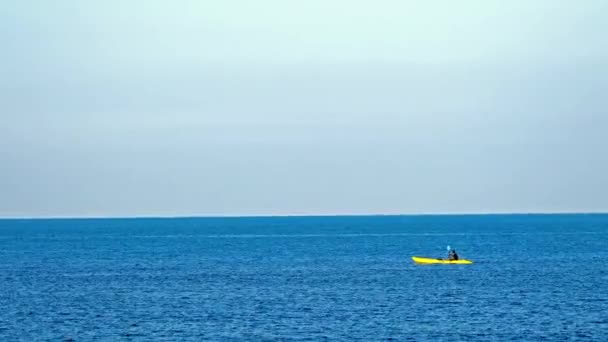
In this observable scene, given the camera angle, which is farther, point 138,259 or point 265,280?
point 138,259

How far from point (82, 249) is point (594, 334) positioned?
135508mm

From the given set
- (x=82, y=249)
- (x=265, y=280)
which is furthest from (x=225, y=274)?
(x=82, y=249)

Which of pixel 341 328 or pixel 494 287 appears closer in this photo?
pixel 341 328

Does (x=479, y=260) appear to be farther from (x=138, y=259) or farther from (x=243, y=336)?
(x=243, y=336)

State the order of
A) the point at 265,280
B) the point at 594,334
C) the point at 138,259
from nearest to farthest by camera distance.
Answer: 1. the point at 594,334
2. the point at 265,280
3. the point at 138,259

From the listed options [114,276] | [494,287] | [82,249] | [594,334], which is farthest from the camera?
[82,249]

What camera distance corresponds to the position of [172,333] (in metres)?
69.2

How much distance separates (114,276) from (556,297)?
163ft

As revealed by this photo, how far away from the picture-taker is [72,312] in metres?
81.4

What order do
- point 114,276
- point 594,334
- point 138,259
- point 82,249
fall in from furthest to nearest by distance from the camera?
point 82,249 < point 138,259 < point 114,276 < point 594,334

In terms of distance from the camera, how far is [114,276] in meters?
117

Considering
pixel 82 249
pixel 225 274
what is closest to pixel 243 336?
pixel 225 274

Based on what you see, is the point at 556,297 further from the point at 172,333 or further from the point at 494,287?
the point at 172,333

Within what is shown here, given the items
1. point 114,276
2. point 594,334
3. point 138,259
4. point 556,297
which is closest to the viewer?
point 594,334
